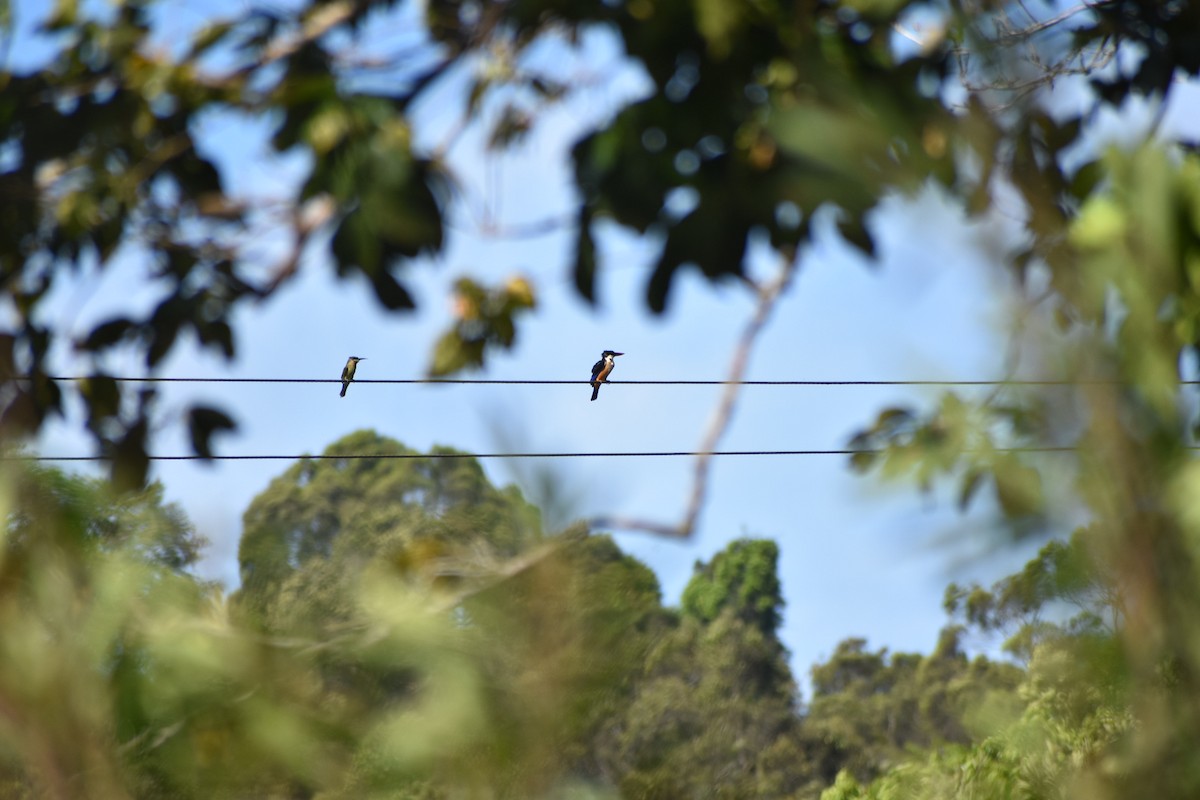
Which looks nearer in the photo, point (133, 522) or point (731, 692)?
point (133, 522)

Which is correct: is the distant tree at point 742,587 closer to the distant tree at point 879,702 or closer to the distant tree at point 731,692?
the distant tree at point 731,692

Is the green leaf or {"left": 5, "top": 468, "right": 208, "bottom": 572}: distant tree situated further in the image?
{"left": 5, "top": 468, "right": 208, "bottom": 572}: distant tree

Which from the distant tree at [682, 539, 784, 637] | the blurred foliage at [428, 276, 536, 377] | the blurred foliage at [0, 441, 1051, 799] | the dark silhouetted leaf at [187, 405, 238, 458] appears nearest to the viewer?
the dark silhouetted leaf at [187, 405, 238, 458]

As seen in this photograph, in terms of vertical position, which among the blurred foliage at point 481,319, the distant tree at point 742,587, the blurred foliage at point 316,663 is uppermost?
the distant tree at point 742,587

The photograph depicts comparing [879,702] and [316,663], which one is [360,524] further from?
[316,663]

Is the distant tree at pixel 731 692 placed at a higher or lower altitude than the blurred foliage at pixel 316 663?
higher

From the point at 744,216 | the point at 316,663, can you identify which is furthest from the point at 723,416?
the point at 316,663

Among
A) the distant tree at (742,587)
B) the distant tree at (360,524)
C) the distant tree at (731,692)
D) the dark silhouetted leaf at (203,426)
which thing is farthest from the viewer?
the distant tree at (742,587)

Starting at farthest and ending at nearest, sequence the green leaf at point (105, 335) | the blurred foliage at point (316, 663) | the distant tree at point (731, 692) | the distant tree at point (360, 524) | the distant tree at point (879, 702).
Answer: the distant tree at point (879, 702) < the distant tree at point (731, 692) < the distant tree at point (360, 524) < the blurred foliage at point (316, 663) < the green leaf at point (105, 335)

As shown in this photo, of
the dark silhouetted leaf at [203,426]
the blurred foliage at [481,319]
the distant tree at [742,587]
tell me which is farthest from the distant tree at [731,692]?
the dark silhouetted leaf at [203,426]

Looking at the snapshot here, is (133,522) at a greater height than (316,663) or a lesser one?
greater

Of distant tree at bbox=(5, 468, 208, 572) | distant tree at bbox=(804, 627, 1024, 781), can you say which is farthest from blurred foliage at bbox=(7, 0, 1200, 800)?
distant tree at bbox=(804, 627, 1024, 781)

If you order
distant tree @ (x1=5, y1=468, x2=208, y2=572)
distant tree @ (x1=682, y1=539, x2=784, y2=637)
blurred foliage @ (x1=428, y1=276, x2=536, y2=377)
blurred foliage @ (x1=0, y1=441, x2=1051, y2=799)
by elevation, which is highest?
distant tree @ (x1=682, y1=539, x2=784, y2=637)

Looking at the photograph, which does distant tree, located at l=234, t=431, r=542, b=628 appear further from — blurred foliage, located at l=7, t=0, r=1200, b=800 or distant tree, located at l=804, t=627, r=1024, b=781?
distant tree, located at l=804, t=627, r=1024, b=781
